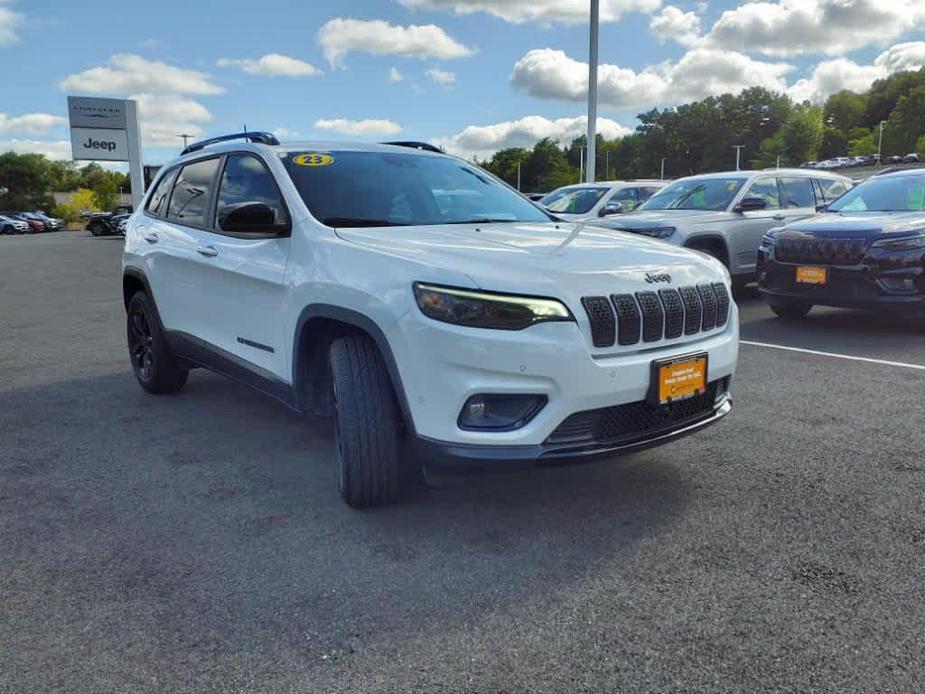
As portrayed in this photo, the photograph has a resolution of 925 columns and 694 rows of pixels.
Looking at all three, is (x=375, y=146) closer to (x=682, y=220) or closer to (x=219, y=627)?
(x=219, y=627)

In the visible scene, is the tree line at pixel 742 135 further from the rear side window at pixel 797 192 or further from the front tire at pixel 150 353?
the front tire at pixel 150 353

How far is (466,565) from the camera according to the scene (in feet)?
9.56

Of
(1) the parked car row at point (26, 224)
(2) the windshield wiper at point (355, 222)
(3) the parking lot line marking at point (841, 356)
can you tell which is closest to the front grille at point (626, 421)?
(2) the windshield wiper at point (355, 222)

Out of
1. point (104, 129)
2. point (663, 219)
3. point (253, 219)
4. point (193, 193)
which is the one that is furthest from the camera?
point (104, 129)

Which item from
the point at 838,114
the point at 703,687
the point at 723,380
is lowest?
the point at 703,687

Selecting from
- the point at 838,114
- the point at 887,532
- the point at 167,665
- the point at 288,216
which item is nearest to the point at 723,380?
the point at 887,532

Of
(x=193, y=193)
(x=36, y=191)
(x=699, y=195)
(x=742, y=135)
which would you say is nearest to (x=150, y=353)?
(x=193, y=193)

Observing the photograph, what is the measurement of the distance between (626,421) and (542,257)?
0.74m

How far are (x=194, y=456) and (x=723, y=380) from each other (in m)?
2.76

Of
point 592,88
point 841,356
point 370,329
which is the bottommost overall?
point 841,356

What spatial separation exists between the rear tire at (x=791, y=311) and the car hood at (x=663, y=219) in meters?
1.47

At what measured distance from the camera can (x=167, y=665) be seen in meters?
2.32

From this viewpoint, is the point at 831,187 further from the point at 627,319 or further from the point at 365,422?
the point at 365,422

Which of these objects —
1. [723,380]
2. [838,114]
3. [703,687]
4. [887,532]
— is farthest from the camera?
[838,114]
